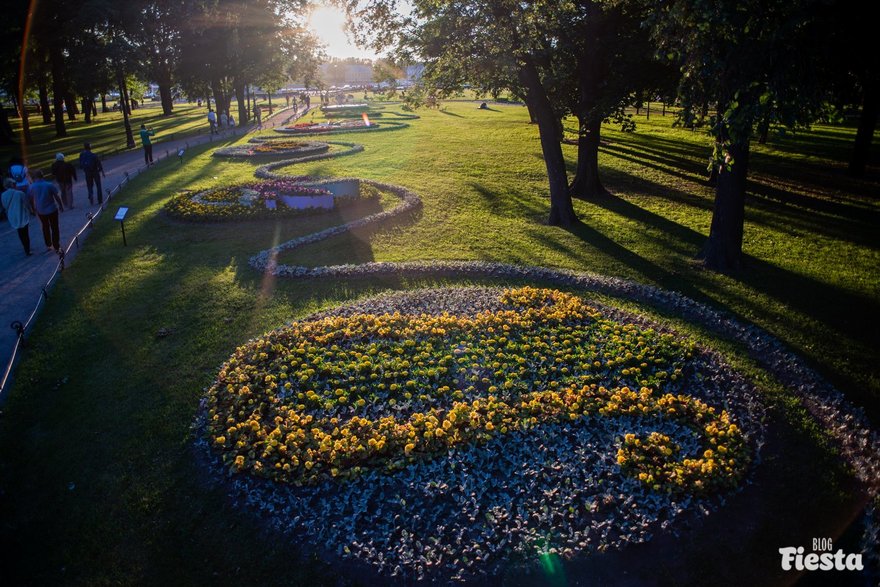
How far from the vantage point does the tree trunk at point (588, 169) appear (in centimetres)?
1892

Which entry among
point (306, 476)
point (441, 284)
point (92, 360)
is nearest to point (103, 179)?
point (92, 360)

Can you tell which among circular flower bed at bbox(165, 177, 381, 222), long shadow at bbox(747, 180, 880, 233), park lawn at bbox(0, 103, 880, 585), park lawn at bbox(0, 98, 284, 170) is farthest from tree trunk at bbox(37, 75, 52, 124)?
long shadow at bbox(747, 180, 880, 233)

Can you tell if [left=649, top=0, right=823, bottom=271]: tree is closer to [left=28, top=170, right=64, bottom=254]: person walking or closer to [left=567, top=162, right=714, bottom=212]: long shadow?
[left=567, top=162, right=714, bottom=212]: long shadow

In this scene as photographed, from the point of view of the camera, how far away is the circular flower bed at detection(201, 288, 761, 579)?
5504 millimetres

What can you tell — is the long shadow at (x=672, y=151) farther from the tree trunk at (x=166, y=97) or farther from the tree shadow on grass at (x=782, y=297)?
the tree trunk at (x=166, y=97)

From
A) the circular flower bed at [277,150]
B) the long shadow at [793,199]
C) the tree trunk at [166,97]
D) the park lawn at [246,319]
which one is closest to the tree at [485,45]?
the park lawn at [246,319]

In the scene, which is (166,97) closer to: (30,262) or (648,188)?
(30,262)

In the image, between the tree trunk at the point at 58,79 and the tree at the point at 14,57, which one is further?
the tree trunk at the point at 58,79

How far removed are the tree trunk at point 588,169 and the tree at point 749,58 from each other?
10139mm

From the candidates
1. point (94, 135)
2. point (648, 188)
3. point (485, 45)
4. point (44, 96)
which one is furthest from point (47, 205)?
point (44, 96)

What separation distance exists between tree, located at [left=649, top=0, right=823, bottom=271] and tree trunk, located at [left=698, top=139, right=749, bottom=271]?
3.27m

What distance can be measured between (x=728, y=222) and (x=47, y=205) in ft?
52.6

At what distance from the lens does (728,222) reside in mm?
11844

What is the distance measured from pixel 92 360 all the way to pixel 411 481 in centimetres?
→ 605
